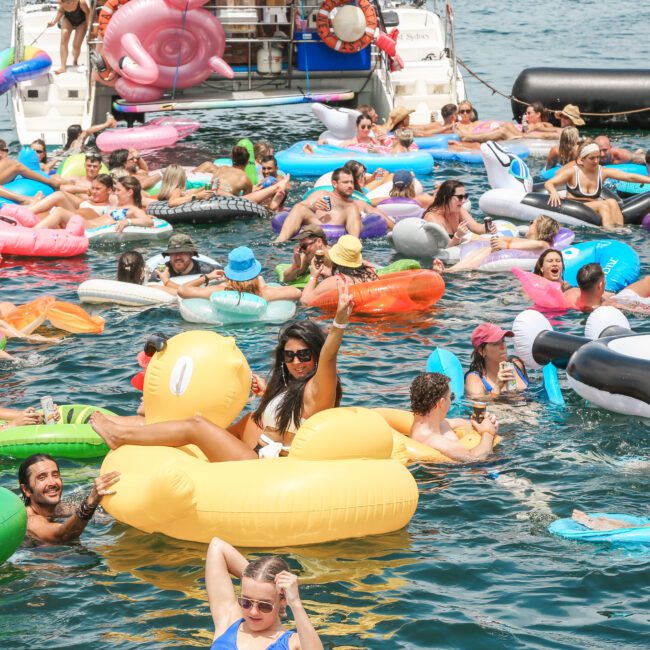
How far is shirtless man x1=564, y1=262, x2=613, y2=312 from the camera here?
1141cm

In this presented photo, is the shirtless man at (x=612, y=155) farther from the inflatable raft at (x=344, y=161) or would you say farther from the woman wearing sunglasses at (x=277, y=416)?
the woman wearing sunglasses at (x=277, y=416)

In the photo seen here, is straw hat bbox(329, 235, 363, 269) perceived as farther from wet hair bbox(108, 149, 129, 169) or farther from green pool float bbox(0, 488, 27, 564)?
wet hair bbox(108, 149, 129, 169)

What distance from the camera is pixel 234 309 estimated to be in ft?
37.0

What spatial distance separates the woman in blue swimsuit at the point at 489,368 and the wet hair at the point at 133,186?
6739mm

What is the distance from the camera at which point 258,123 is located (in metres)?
24.2

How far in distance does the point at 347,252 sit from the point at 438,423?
3657 millimetres

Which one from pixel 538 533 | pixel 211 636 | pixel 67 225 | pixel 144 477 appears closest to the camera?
pixel 211 636

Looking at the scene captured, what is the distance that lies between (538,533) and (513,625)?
3.64ft

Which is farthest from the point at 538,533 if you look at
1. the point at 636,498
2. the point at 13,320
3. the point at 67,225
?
the point at 67,225

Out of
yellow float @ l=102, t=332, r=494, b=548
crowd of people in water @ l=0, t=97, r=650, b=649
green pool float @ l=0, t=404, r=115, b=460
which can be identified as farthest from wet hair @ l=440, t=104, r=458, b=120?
yellow float @ l=102, t=332, r=494, b=548

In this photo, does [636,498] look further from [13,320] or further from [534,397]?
[13,320]

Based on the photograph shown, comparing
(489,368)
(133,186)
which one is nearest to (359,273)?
(489,368)

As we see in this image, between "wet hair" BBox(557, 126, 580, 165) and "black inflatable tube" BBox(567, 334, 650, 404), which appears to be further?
"wet hair" BBox(557, 126, 580, 165)

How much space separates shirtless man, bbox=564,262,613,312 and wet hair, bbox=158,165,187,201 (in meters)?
5.95
